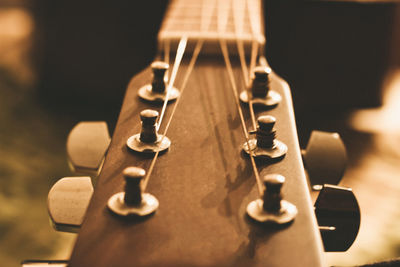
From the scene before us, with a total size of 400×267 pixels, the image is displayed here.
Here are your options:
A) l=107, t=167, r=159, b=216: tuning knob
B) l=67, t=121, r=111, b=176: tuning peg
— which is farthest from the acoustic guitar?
l=67, t=121, r=111, b=176: tuning peg

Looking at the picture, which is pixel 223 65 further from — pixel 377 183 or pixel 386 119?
pixel 386 119

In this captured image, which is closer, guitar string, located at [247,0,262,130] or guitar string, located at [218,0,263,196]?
guitar string, located at [218,0,263,196]

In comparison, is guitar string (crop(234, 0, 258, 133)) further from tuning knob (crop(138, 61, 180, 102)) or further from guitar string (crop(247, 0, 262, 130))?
tuning knob (crop(138, 61, 180, 102))

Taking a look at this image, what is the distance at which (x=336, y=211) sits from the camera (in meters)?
0.91

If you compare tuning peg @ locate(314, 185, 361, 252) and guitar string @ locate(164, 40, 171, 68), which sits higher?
guitar string @ locate(164, 40, 171, 68)

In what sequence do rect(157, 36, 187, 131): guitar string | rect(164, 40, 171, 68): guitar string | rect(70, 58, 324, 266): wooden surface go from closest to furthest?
rect(70, 58, 324, 266): wooden surface → rect(157, 36, 187, 131): guitar string → rect(164, 40, 171, 68): guitar string

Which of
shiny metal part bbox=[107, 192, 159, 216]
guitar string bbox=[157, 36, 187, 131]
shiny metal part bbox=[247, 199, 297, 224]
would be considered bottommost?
shiny metal part bbox=[247, 199, 297, 224]

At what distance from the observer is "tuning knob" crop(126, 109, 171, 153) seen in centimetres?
91

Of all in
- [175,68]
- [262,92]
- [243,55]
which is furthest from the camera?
[243,55]

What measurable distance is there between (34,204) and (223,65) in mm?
1551

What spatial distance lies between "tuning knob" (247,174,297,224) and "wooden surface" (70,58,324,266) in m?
0.01

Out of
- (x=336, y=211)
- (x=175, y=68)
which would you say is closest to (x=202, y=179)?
(x=336, y=211)

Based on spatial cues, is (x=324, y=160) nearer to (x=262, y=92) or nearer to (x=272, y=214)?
(x=262, y=92)

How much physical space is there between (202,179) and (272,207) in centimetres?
15
